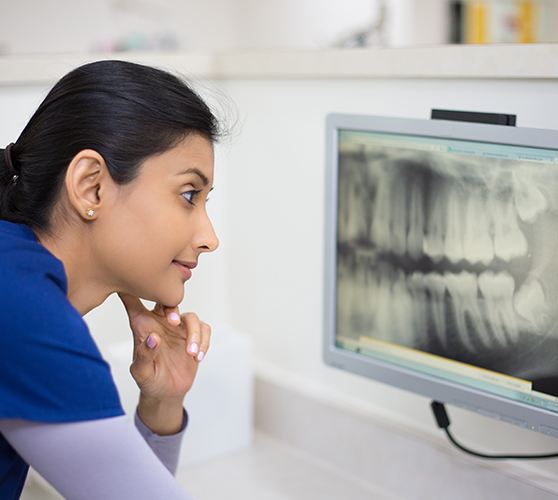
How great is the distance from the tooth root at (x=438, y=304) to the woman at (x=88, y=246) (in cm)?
28

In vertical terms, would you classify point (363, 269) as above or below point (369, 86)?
below

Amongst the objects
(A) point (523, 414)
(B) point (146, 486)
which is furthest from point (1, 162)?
(A) point (523, 414)

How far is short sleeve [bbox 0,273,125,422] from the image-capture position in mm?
732

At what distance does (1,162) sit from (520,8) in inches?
136

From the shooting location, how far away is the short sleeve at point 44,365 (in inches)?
28.8

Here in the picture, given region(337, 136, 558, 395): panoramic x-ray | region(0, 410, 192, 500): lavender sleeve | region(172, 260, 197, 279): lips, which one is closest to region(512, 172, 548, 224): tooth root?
region(337, 136, 558, 395): panoramic x-ray

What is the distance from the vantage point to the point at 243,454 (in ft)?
4.52

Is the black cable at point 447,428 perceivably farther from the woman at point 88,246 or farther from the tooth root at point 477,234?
the woman at point 88,246

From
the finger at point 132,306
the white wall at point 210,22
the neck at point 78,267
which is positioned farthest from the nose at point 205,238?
the white wall at point 210,22

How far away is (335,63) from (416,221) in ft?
1.11

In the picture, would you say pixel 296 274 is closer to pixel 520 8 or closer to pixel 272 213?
pixel 272 213

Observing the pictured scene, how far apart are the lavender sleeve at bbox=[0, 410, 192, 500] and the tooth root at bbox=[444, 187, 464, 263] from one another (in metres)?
0.41

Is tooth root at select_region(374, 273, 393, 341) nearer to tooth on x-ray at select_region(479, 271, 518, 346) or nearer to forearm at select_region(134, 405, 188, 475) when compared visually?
tooth on x-ray at select_region(479, 271, 518, 346)

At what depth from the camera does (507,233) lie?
95 centimetres
